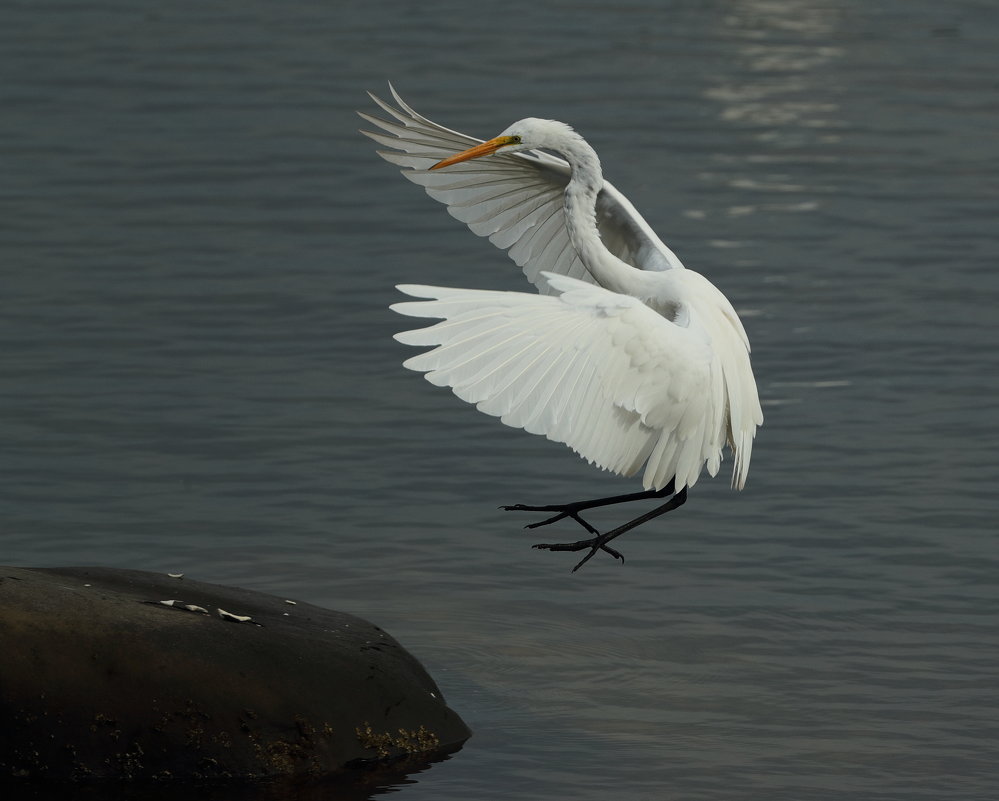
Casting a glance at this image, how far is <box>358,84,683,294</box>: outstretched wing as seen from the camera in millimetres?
9039

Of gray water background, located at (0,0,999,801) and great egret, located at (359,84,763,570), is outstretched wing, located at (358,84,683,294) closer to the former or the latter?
great egret, located at (359,84,763,570)

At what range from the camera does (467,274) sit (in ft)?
47.2

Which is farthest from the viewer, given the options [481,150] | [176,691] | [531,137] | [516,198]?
[516,198]

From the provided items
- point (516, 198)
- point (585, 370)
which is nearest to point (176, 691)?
point (585, 370)

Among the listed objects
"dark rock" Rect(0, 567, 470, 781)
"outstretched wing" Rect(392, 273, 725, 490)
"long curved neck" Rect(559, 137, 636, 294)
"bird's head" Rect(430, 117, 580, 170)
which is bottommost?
"dark rock" Rect(0, 567, 470, 781)

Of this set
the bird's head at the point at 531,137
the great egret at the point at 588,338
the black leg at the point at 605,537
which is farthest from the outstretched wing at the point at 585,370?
the bird's head at the point at 531,137

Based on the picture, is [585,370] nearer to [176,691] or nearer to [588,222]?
[588,222]

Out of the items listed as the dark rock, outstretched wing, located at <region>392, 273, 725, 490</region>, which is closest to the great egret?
outstretched wing, located at <region>392, 273, 725, 490</region>

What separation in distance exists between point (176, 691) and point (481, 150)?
270cm

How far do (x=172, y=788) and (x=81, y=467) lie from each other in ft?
13.4

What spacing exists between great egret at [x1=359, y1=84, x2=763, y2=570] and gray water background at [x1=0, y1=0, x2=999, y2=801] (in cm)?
106

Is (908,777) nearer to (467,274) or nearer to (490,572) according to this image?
(490,572)

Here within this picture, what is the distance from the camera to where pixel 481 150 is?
8.47 m

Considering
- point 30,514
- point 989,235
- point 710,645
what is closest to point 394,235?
point 989,235
